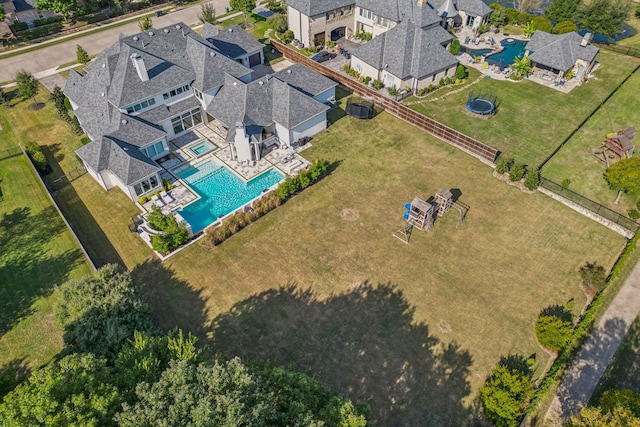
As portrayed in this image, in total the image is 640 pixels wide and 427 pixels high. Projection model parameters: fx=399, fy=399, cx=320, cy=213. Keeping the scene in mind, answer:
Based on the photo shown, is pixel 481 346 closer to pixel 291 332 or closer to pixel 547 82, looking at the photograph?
pixel 291 332

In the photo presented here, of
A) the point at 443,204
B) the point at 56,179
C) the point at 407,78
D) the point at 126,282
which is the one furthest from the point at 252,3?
the point at 126,282

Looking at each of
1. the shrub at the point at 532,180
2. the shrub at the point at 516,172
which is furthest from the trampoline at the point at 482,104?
the shrub at the point at 532,180

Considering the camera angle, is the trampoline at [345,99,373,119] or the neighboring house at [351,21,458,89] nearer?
the trampoline at [345,99,373,119]

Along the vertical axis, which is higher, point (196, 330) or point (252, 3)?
point (252, 3)

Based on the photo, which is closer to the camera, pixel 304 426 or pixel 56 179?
pixel 304 426

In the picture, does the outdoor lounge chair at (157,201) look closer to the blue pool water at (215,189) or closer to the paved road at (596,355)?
A: the blue pool water at (215,189)

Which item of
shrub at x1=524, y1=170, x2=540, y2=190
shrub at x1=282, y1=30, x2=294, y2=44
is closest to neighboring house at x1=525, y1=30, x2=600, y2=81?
shrub at x1=524, y1=170, x2=540, y2=190

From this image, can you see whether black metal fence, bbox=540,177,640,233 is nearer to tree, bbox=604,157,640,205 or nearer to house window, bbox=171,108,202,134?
tree, bbox=604,157,640,205
